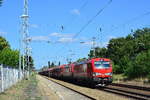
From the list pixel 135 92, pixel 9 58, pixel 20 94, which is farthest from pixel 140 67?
pixel 9 58

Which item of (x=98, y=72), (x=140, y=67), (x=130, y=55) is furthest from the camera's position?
(x=130, y=55)

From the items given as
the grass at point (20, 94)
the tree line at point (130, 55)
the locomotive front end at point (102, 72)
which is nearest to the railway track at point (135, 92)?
the locomotive front end at point (102, 72)

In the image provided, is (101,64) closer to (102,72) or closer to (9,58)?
(102,72)

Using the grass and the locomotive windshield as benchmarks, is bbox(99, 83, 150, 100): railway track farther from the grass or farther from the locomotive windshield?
the grass

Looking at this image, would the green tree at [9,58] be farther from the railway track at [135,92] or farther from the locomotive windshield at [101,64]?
the railway track at [135,92]

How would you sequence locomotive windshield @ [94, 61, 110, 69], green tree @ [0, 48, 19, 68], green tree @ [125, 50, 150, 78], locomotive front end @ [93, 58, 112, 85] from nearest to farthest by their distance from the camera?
locomotive front end @ [93, 58, 112, 85], locomotive windshield @ [94, 61, 110, 69], green tree @ [125, 50, 150, 78], green tree @ [0, 48, 19, 68]

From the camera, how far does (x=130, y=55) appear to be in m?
72.7

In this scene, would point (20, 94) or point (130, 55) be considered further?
point (130, 55)

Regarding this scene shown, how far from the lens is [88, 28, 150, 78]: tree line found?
42562mm

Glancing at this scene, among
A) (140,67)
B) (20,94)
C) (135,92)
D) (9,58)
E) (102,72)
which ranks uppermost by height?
(9,58)

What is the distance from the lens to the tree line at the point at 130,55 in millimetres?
42562

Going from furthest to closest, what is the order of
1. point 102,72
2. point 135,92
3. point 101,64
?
point 101,64, point 102,72, point 135,92

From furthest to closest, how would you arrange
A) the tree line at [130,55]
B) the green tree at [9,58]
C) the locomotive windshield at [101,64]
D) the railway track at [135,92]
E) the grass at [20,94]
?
1. the green tree at [9,58]
2. the tree line at [130,55]
3. the locomotive windshield at [101,64]
4. the railway track at [135,92]
5. the grass at [20,94]

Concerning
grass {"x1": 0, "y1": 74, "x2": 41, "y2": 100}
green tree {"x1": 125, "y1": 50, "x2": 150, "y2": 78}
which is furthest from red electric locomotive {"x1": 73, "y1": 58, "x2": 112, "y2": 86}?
green tree {"x1": 125, "y1": 50, "x2": 150, "y2": 78}
